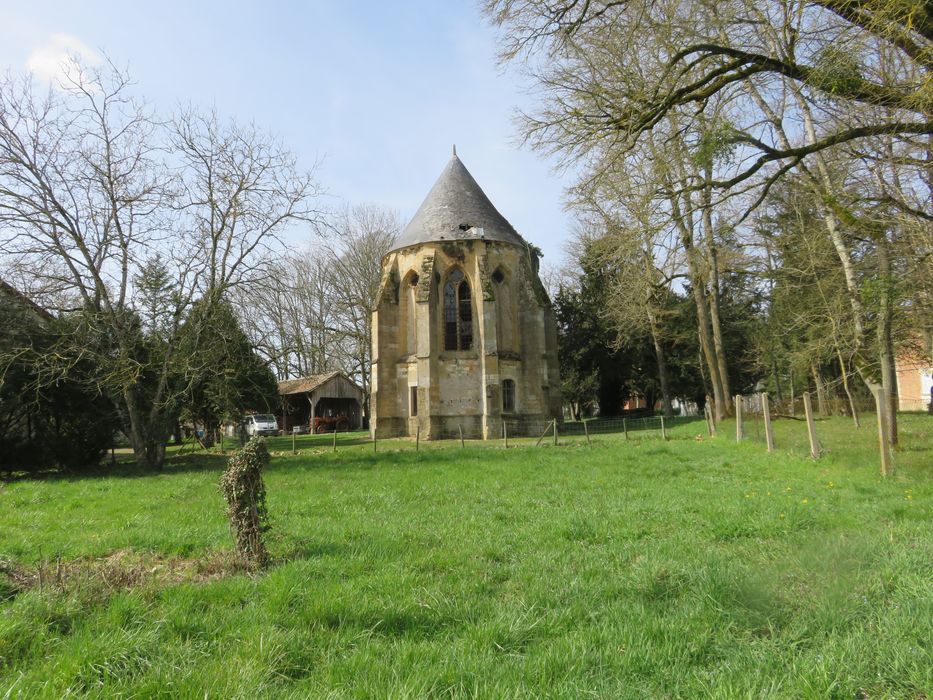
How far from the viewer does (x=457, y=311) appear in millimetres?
29062

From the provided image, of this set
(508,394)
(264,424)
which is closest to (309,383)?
(264,424)

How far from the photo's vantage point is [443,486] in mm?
10836

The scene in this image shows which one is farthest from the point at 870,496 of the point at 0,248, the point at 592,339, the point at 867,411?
the point at 592,339

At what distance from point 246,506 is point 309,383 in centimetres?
4035

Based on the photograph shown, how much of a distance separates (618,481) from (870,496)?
3.88 metres

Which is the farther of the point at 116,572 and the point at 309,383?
the point at 309,383

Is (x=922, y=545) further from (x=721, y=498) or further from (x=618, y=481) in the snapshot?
(x=618, y=481)

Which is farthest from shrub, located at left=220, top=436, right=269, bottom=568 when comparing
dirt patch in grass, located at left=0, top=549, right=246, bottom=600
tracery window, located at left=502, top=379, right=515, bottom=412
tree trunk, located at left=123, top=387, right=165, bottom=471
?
tracery window, located at left=502, top=379, right=515, bottom=412

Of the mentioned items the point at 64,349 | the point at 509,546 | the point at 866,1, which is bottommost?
the point at 509,546

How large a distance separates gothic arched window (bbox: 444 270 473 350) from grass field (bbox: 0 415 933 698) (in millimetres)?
20326

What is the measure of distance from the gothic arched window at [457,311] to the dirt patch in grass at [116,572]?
75.7 feet

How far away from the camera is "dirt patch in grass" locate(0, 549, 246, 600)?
4453 mm

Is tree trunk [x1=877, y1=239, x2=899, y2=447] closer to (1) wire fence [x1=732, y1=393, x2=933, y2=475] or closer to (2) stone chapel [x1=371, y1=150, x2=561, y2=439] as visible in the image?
(1) wire fence [x1=732, y1=393, x2=933, y2=475]

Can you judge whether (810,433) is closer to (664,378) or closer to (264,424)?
(664,378)
